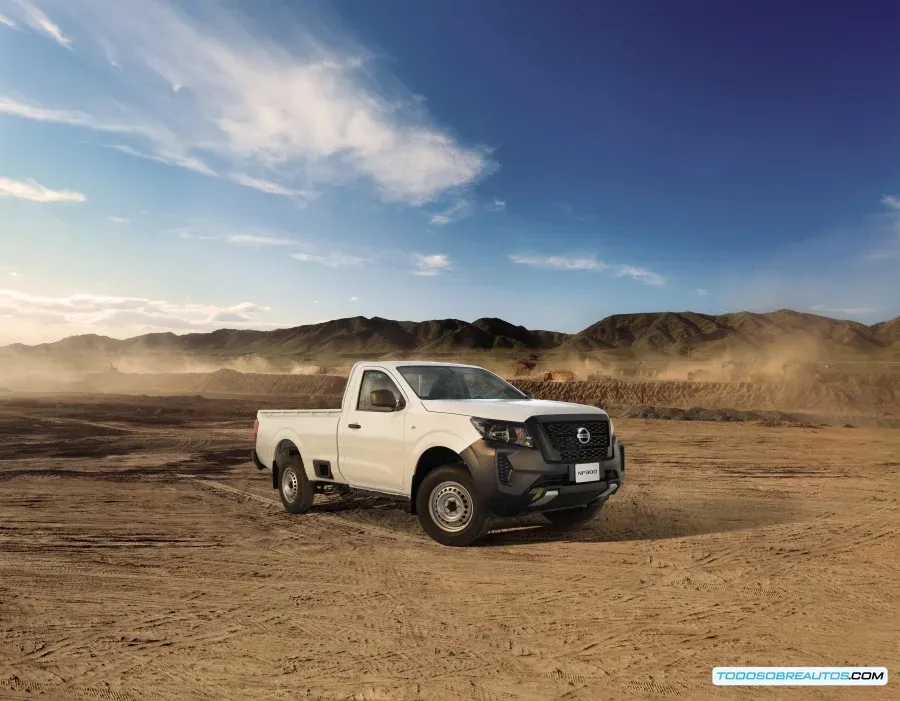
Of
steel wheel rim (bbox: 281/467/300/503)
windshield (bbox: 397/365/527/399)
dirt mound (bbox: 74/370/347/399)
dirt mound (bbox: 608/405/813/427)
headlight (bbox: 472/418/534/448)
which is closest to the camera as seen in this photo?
headlight (bbox: 472/418/534/448)

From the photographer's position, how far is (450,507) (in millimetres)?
7934

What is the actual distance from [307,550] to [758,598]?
4.77 metres

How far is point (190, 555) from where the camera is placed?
7688 mm

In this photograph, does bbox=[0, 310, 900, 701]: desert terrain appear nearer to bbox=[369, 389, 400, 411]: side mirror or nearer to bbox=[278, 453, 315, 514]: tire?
bbox=[278, 453, 315, 514]: tire

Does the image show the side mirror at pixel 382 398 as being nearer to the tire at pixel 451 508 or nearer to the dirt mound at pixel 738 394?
the tire at pixel 451 508

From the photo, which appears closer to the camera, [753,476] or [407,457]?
[407,457]

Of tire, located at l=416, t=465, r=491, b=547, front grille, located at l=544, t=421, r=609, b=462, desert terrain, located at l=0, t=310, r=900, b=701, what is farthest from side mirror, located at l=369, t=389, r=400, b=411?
front grille, located at l=544, t=421, r=609, b=462

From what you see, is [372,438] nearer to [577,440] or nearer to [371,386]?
[371,386]

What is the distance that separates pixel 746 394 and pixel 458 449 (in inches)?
1577

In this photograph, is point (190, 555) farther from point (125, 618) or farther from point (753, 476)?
point (753, 476)

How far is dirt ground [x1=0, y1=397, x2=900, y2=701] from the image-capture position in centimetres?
443

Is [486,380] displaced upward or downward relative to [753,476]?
upward

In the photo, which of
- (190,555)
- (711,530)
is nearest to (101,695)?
(190,555)

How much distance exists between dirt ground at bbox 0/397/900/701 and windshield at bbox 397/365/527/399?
1801 millimetres
